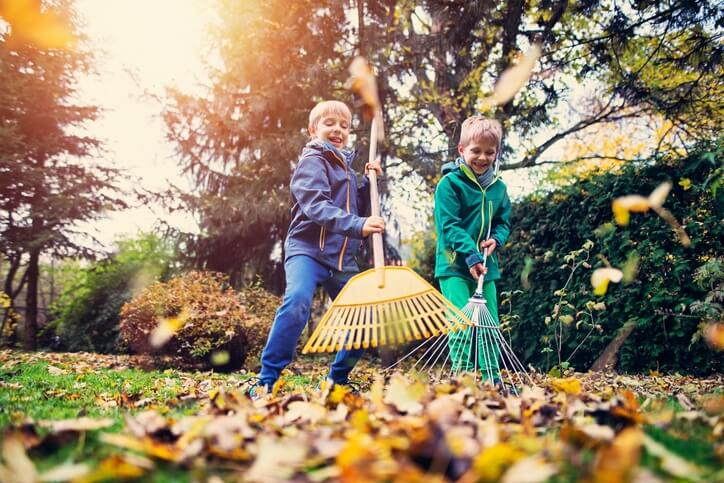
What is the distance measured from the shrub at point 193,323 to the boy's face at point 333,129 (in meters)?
2.80

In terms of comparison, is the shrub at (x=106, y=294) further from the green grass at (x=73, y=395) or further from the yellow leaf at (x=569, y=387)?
the yellow leaf at (x=569, y=387)

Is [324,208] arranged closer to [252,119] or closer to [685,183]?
[685,183]

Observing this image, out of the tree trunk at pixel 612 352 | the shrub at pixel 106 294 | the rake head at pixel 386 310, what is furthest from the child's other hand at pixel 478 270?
the shrub at pixel 106 294

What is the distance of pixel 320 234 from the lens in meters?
2.83

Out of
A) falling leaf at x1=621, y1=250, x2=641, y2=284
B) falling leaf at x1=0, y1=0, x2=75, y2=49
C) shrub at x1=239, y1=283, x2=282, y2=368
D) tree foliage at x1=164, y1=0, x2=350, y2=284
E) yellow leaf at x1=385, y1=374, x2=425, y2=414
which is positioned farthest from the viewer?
falling leaf at x1=0, y1=0, x2=75, y2=49

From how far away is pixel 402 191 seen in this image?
7836 mm

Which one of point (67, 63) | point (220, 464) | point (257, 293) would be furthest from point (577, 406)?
point (67, 63)

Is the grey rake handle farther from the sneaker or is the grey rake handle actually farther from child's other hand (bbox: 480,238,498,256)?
the sneaker

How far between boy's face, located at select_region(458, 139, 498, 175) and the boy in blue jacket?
0.52 m

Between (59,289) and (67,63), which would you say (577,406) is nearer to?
(67,63)

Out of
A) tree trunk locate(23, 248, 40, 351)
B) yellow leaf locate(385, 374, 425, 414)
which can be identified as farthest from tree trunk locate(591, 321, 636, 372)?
tree trunk locate(23, 248, 40, 351)

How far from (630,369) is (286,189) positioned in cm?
508

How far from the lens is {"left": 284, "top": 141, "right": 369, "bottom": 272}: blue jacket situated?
2.64 m

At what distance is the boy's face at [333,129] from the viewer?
9.94 ft
